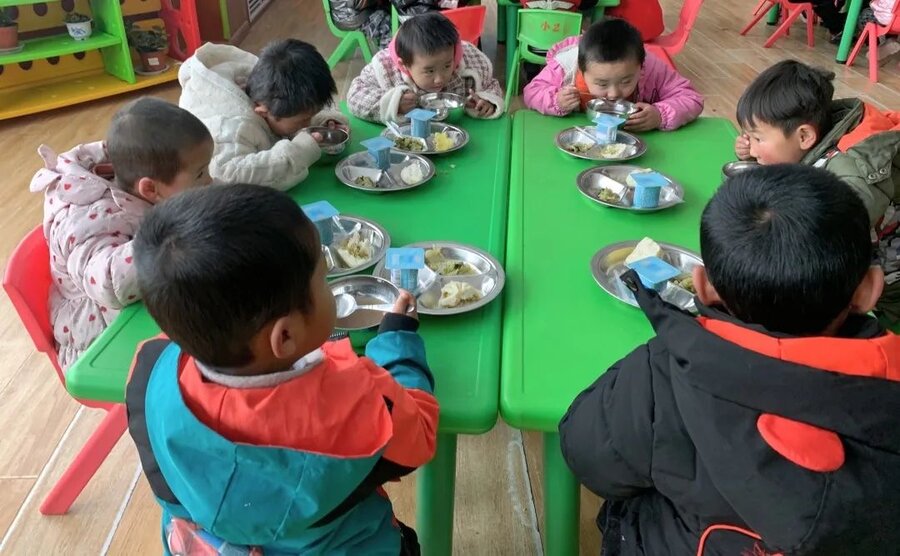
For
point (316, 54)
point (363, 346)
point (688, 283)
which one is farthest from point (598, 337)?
point (316, 54)

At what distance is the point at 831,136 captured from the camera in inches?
62.0

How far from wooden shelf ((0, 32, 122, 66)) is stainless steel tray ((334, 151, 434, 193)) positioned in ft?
10.0

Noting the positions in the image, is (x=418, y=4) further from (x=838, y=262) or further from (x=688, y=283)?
(x=838, y=262)

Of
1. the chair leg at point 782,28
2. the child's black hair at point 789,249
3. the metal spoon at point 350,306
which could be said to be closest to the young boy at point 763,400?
the child's black hair at point 789,249

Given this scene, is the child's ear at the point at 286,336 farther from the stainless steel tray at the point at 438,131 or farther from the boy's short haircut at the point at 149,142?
the stainless steel tray at the point at 438,131

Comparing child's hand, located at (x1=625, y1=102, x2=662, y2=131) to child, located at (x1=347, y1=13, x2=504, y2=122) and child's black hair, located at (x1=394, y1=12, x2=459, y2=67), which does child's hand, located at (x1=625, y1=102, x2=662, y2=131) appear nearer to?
child, located at (x1=347, y1=13, x2=504, y2=122)

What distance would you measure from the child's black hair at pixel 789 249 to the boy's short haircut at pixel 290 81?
4.00 feet

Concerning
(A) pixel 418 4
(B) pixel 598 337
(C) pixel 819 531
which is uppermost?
(C) pixel 819 531

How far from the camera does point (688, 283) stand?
1287 mm

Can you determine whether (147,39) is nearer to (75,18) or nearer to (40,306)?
(75,18)

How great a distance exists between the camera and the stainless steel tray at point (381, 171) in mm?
1668

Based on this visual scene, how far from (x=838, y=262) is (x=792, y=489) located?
0.91ft

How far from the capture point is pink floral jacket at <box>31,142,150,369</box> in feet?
4.06

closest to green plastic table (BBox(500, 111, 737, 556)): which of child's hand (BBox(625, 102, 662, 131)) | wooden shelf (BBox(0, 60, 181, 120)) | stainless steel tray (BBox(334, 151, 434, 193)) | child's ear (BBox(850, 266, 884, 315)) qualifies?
child's hand (BBox(625, 102, 662, 131))
